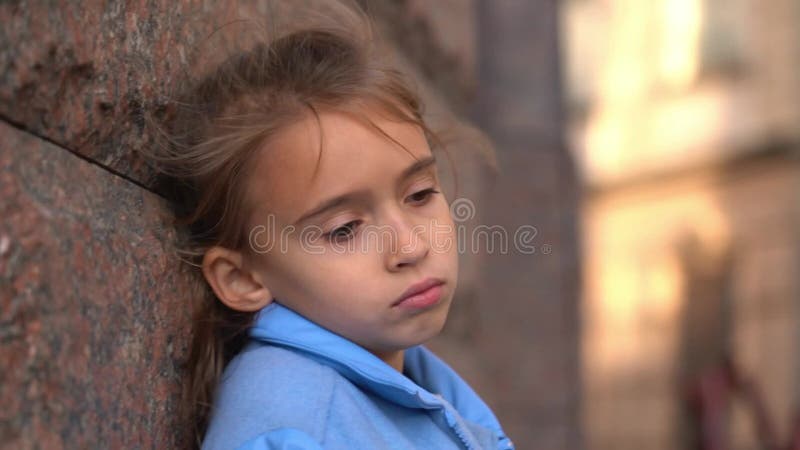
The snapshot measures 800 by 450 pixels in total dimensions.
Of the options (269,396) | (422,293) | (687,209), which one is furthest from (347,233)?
(687,209)

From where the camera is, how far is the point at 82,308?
1.15 metres

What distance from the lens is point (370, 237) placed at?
146 centimetres

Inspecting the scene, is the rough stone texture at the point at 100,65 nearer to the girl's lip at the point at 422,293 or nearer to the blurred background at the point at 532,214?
the blurred background at the point at 532,214

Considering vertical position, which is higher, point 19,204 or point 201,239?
point 201,239

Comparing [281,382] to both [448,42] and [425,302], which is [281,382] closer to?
[425,302]

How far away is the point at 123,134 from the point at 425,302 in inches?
17.4

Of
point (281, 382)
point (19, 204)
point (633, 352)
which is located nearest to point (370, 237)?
point (281, 382)

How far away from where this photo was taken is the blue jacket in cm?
131

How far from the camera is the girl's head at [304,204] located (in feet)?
4.79

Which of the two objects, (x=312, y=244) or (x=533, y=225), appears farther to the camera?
(x=533, y=225)

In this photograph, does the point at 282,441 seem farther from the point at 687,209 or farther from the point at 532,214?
the point at 687,209

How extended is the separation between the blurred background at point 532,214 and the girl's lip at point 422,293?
29 cm

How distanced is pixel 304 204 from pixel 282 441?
33 cm

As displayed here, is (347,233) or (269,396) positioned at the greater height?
(347,233)
